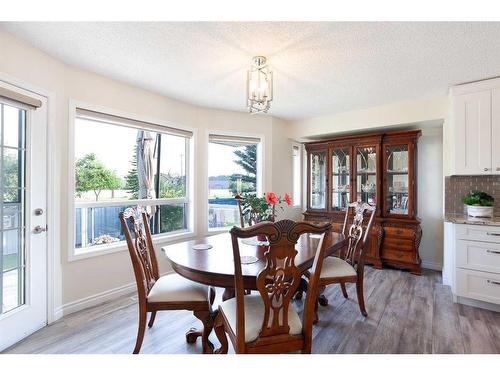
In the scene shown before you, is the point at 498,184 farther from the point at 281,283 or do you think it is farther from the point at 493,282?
the point at 281,283

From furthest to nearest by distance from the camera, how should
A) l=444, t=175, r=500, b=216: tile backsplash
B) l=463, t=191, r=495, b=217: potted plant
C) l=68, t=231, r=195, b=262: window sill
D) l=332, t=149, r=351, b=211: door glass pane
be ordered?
l=332, t=149, r=351, b=211: door glass pane, l=444, t=175, r=500, b=216: tile backsplash, l=463, t=191, r=495, b=217: potted plant, l=68, t=231, r=195, b=262: window sill

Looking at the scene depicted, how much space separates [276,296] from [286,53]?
1.88m

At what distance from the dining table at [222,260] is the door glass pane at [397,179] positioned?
1.77 m

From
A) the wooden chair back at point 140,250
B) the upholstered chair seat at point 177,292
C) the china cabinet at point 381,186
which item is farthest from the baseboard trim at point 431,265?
the wooden chair back at point 140,250

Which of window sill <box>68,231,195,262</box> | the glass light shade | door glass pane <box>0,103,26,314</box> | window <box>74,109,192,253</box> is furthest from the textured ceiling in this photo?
window sill <box>68,231,195,262</box>

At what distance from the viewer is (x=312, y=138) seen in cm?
441

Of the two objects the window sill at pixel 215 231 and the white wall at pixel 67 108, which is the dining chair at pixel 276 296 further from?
the window sill at pixel 215 231

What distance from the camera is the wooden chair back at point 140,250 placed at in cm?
166

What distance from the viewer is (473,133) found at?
271cm

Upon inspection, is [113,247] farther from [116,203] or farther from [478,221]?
[478,221]

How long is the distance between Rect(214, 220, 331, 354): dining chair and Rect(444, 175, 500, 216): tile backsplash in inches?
110

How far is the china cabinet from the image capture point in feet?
11.4

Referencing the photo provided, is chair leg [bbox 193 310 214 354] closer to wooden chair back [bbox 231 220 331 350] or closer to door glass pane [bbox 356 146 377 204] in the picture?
wooden chair back [bbox 231 220 331 350]
